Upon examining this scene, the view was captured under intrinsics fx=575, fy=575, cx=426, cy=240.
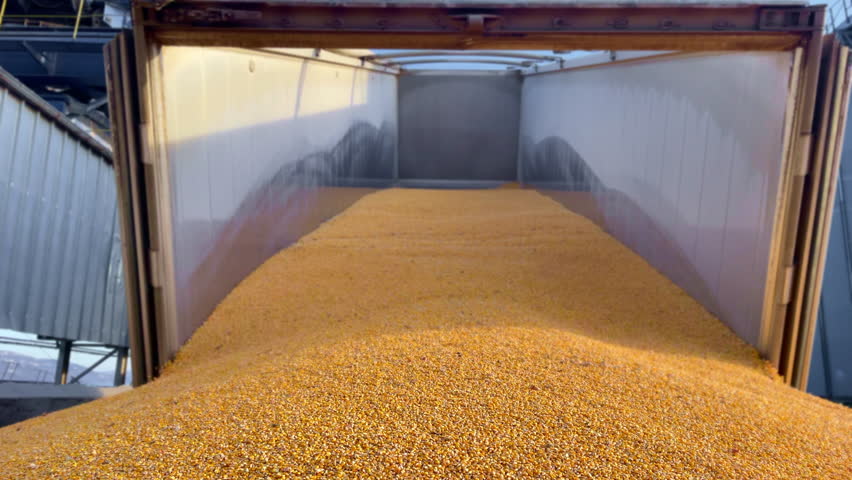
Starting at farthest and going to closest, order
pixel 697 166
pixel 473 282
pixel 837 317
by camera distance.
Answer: pixel 837 317 → pixel 473 282 → pixel 697 166

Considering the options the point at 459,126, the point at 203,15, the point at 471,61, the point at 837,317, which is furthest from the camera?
the point at 459,126

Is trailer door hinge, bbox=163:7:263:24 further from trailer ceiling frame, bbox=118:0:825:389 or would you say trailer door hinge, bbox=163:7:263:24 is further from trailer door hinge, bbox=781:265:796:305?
trailer door hinge, bbox=781:265:796:305

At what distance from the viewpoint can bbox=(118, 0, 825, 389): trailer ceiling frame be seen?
2.93 metres

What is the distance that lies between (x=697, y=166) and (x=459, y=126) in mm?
7225

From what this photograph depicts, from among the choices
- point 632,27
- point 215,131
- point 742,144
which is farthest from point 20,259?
Result: point 742,144

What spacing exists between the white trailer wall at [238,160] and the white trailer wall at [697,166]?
298cm

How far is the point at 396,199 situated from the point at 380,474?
6780mm

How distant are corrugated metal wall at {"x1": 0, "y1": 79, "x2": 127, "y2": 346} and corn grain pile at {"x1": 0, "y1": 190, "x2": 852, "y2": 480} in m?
2.16

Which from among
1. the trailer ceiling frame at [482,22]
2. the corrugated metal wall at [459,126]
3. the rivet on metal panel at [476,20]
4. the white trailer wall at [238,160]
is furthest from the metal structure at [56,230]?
the corrugated metal wall at [459,126]

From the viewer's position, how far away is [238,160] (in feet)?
13.5

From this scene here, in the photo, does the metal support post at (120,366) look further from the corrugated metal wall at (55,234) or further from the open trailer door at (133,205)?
the open trailer door at (133,205)

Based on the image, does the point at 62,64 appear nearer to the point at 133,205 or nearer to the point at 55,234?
the point at 55,234

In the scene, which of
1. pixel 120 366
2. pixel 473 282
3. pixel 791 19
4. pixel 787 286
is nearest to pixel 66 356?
pixel 120 366

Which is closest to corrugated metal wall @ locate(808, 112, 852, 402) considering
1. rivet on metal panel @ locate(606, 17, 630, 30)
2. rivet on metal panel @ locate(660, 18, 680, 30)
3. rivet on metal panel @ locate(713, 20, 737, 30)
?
rivet on metal panel @ locate(713, 20, 737, 30)
